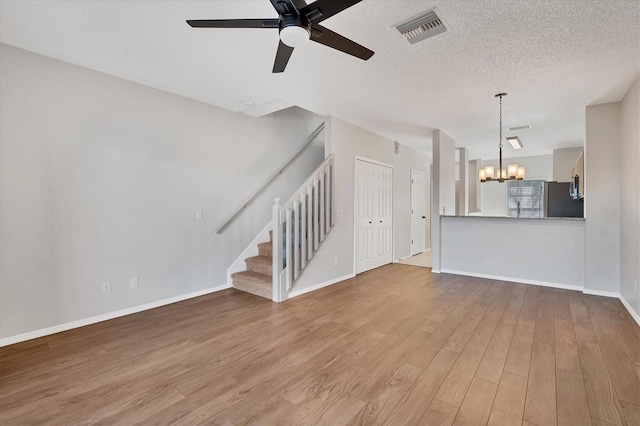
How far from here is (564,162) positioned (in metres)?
6.91

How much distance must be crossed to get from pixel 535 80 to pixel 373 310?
10.3 ft

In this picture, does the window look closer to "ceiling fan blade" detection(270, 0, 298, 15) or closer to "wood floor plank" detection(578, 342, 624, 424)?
"wood floor plank" detection(578, 342, 624, 424)

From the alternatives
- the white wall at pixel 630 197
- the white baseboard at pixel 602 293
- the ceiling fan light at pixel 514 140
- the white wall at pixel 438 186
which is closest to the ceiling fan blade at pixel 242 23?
the white wall at pixel 630 197

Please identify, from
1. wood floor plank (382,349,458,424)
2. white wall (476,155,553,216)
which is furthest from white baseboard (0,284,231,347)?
white wall (476,155,553,216)

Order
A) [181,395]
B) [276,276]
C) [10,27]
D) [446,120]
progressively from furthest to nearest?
[446,120] → [276,276] → [10,27] → [181,395]

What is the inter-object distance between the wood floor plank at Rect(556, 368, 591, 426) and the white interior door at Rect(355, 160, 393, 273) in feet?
11.0

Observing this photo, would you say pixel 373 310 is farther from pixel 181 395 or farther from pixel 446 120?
pixel 446 120

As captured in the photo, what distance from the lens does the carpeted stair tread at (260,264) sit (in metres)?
4.16

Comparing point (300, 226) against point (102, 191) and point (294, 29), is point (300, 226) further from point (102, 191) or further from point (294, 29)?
point (294, 29)

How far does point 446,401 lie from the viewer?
180 centimetres

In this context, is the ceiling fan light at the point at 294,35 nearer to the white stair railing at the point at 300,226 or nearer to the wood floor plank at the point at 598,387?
the white stair railing at the point at 300,226

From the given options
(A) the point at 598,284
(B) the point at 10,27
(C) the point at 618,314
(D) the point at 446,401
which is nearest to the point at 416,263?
(A) the point at 598,284

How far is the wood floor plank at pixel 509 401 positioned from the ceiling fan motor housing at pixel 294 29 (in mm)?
2409

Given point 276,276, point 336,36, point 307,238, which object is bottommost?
point 276,276
